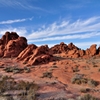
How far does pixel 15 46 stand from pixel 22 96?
3296 centimetres

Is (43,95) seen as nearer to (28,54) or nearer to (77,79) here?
(77,79)

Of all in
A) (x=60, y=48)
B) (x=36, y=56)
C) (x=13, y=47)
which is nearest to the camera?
(x=36, y=56)

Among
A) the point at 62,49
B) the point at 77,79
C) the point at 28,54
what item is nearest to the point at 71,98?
the point at 77,79

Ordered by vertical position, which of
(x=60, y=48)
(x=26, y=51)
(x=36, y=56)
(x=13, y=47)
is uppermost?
(x=60, y=48)

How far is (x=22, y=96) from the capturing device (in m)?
10.4

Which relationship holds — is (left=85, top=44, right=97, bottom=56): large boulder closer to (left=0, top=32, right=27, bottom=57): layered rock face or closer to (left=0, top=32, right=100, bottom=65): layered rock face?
(left=0, top=32, right=100, bottom=65): layered rock face

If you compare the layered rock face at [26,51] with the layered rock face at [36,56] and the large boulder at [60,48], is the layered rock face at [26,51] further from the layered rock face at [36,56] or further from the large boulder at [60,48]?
the large boulder at [60,48]

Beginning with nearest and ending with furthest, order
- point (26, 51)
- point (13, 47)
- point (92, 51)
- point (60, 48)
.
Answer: point (26, 51) → point (13, 47) → point (92, 51) → point (60, 48)

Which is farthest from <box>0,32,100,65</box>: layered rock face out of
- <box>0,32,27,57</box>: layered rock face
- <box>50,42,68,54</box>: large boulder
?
<box>50,42,68,54</box>: large boulder

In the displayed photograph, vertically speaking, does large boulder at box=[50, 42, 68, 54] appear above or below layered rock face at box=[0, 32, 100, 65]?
above

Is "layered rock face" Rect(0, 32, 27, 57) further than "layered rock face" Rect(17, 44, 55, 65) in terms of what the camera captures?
Yes

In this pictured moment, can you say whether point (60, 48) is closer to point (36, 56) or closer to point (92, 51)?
point (92, 51)

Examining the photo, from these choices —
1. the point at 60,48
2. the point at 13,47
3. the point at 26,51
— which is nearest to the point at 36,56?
the point at 26,51

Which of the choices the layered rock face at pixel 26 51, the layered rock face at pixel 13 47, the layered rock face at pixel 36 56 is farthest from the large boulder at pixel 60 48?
the layered rock face at pixel 36 56
